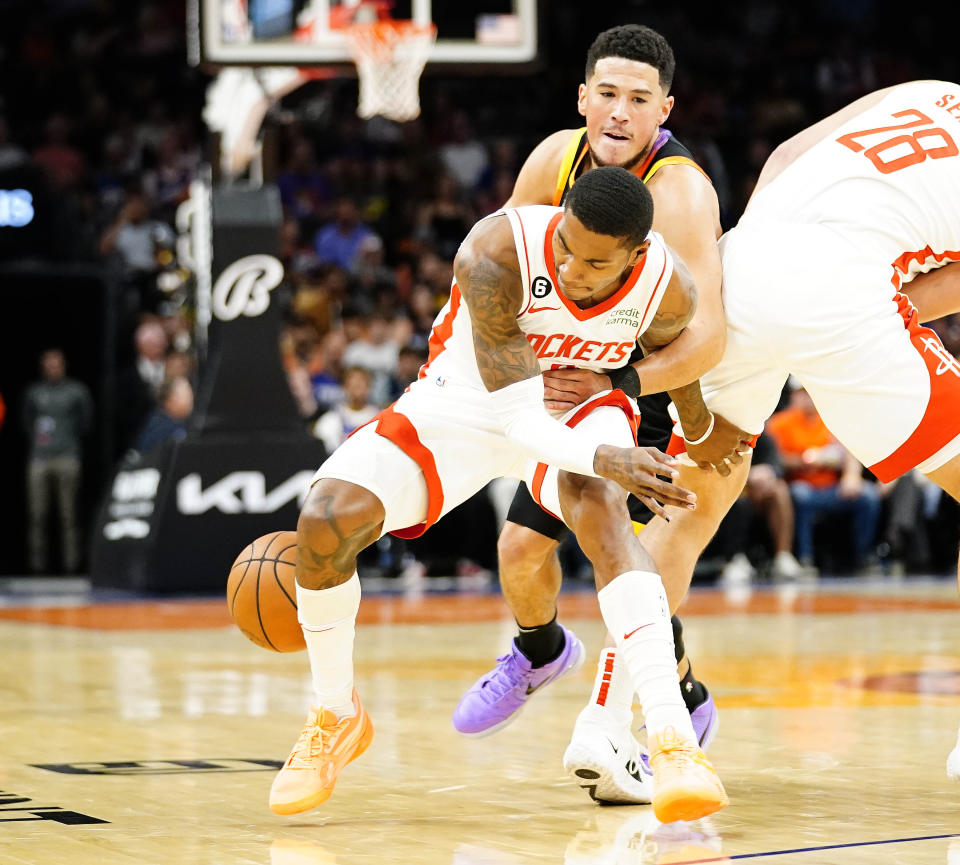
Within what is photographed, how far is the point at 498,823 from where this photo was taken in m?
3.95

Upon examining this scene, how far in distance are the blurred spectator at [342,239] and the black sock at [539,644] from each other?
11811 mm

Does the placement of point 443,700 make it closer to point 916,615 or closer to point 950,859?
point 950,859

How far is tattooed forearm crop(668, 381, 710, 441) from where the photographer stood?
174 inches

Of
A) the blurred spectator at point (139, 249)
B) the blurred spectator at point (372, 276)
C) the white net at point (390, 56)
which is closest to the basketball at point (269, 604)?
the white net at point (390, 56)

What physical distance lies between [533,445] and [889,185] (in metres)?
1.29

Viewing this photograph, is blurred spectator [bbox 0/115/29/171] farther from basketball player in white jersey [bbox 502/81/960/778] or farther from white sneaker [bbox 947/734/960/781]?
white sneaker [bbox 947/734/960/781]

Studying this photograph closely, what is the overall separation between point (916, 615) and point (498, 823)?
6.76 metres

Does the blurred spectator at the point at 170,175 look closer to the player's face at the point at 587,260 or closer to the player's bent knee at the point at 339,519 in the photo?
the player's bent knee at the point at 339,519

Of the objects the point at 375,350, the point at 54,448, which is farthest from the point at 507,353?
the point at 54,448

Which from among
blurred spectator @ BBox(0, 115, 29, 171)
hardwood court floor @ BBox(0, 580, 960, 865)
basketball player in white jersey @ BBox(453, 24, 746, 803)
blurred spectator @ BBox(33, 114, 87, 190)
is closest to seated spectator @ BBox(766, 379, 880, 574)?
hardwood court floor @ BBox(0, 580, 960, 865)

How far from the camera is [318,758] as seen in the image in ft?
13.4

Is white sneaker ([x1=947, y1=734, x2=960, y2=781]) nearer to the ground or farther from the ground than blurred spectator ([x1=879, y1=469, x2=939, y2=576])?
farther from the ground

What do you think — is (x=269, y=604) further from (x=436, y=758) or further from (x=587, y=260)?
(x=587, y=260)

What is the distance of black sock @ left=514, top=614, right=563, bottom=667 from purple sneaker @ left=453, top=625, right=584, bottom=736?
0.6 inches
